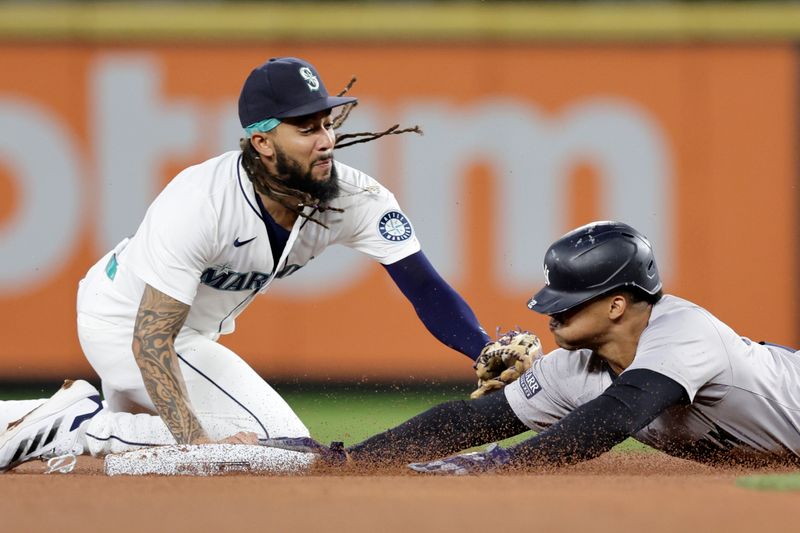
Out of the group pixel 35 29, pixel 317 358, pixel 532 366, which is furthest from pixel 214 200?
pixel 35 29

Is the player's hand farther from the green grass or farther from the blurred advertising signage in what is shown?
the blurred advertising signage

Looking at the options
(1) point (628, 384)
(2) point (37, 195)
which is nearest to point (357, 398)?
(2) point (37, 195)

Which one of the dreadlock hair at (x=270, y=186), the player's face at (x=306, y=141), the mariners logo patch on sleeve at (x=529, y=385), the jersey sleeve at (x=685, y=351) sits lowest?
the mariners logo patch on sleeve at (x=529, y=385)

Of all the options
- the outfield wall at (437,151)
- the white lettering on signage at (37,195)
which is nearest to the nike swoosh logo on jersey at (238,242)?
the outfield wall at (437,151)

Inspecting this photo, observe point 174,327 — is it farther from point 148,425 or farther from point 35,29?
point 35,29

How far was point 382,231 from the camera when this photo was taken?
5125mm

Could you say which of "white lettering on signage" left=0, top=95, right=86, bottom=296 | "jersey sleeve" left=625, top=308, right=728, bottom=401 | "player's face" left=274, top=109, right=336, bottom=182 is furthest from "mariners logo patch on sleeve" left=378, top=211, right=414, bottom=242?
"white lettering on signage" left=0, top=95, right=86, bottom=296

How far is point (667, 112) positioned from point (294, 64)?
459 centimetres

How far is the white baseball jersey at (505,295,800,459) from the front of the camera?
159 inches

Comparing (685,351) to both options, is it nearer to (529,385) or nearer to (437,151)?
(529,385)

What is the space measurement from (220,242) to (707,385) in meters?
1.73

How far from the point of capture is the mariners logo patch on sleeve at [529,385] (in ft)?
15.1

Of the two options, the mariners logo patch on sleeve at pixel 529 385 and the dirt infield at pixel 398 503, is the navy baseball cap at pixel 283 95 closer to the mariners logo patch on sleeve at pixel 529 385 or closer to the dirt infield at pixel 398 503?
the mariners logo patch on sleeve at pixel 529 385

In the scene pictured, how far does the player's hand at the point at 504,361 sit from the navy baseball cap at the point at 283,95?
1.06m
